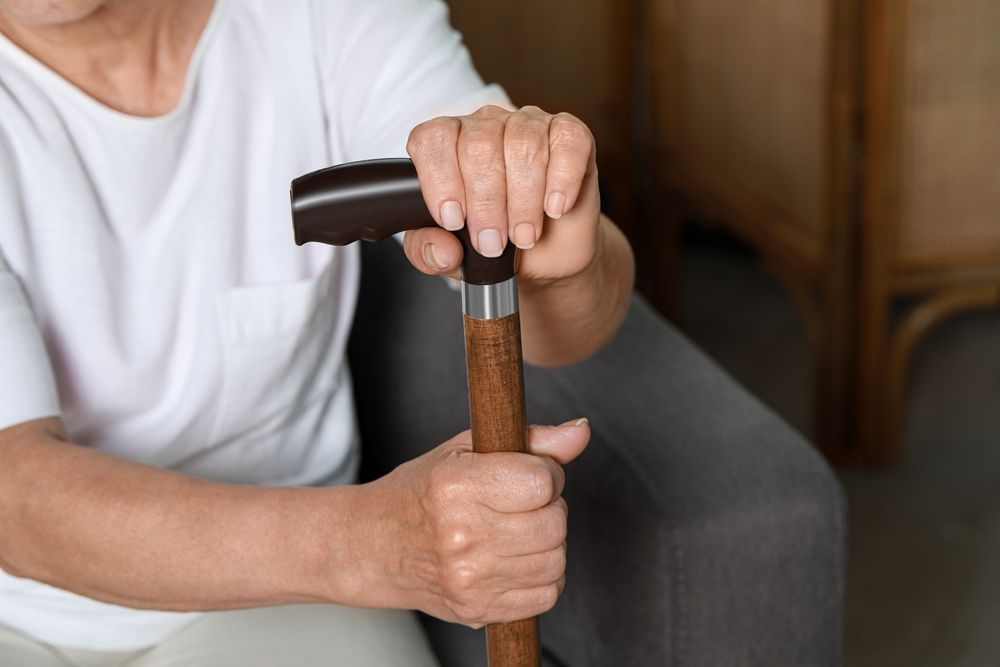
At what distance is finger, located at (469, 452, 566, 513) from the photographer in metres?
0.77

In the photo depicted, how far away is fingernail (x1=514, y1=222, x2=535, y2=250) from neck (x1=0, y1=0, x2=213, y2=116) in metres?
0.42

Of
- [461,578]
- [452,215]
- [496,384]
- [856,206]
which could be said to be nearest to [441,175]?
[452,215]

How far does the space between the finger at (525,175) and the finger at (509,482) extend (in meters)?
0.14

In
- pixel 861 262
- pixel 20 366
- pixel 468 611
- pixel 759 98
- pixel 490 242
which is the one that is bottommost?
pixel 861 262

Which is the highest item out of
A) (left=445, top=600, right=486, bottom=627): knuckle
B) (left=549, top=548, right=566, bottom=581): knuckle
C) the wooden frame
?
(left=549, top=548, right=566, bottom=581): knuckle

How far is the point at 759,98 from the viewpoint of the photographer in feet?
7.49

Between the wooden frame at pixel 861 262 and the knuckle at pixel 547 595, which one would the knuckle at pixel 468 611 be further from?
the wooden frame at pixel 861 262

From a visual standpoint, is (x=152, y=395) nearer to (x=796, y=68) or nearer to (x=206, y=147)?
(x=206, y=147)

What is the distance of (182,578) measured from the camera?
86cm

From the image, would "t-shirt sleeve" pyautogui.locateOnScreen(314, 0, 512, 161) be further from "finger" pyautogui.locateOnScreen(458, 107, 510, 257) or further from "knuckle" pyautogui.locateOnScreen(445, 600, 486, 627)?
"knuckle" pyautogui.locateOnScreen(445, 600, 486, 627)

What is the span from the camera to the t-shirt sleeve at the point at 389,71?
1.04m

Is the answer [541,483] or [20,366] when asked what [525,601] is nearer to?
[541,483]

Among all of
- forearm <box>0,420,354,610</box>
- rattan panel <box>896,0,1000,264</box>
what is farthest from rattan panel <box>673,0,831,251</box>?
forearm <box>0,420,354,610</box>

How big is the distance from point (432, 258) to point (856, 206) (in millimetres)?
1456
